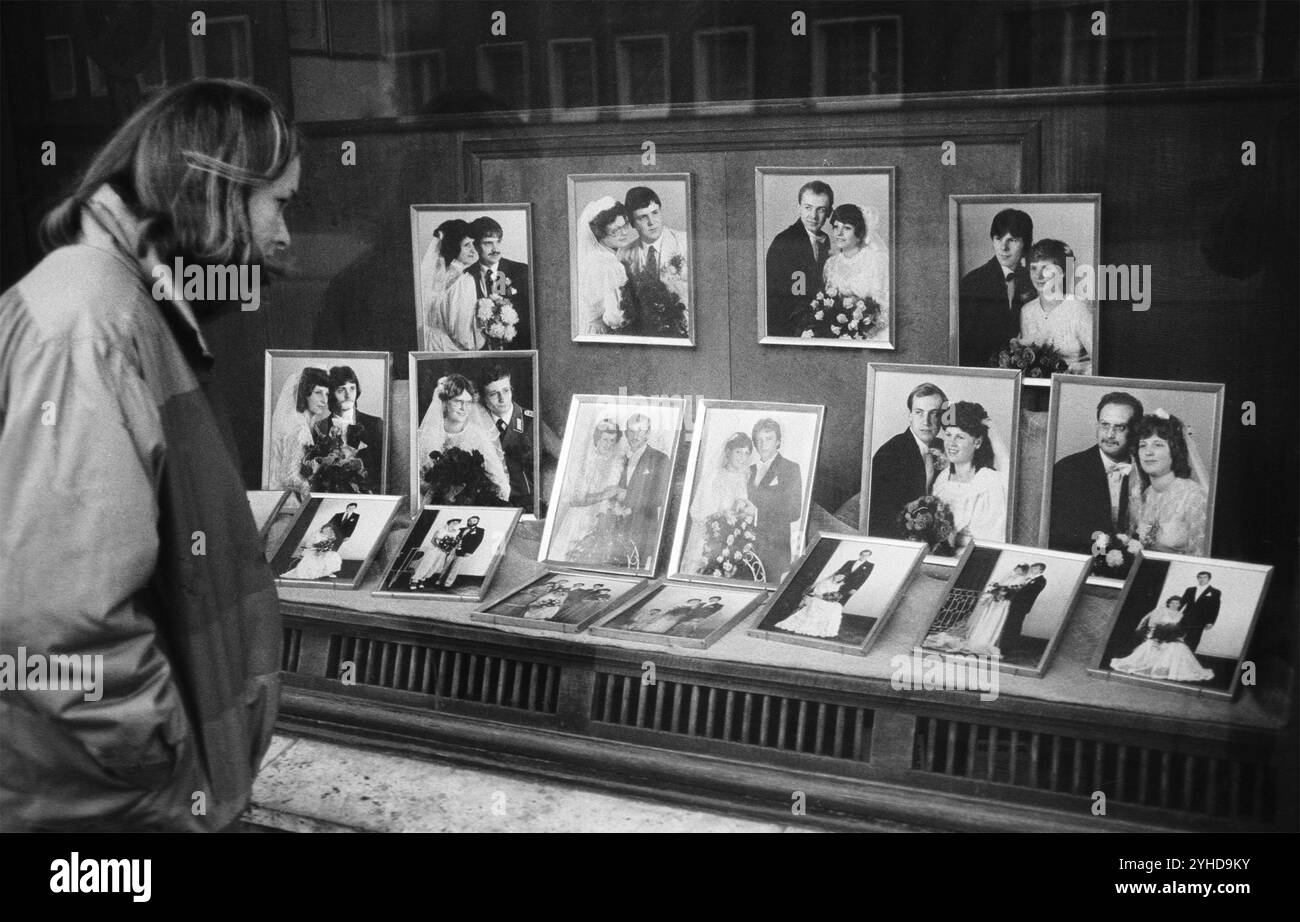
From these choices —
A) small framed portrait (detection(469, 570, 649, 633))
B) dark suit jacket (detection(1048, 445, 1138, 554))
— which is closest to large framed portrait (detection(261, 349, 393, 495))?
small framed portrait (detection(469, 570, 649, 633))

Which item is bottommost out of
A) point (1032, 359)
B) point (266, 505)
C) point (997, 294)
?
point (266, 505)

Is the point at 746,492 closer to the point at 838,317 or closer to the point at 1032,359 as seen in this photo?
the point at 838,317

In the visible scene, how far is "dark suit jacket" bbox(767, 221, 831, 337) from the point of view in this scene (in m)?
2.03

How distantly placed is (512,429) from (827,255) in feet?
2.24

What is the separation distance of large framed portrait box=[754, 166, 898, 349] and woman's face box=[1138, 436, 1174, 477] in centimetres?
43

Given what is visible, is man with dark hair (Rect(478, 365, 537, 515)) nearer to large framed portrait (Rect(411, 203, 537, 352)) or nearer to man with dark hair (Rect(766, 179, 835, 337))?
large framed portrait (Rect(411, 203, 537, 352))

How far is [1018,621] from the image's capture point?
1.86 m

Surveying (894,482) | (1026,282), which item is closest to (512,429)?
(894,482)

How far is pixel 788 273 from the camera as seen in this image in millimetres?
2057

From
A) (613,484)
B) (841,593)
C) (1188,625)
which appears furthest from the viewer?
(613,484)

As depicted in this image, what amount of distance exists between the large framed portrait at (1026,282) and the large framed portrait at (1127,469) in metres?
0.06

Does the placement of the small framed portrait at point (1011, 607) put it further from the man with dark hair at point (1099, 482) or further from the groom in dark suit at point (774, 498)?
the groom in dark suit at point (774, 498)
